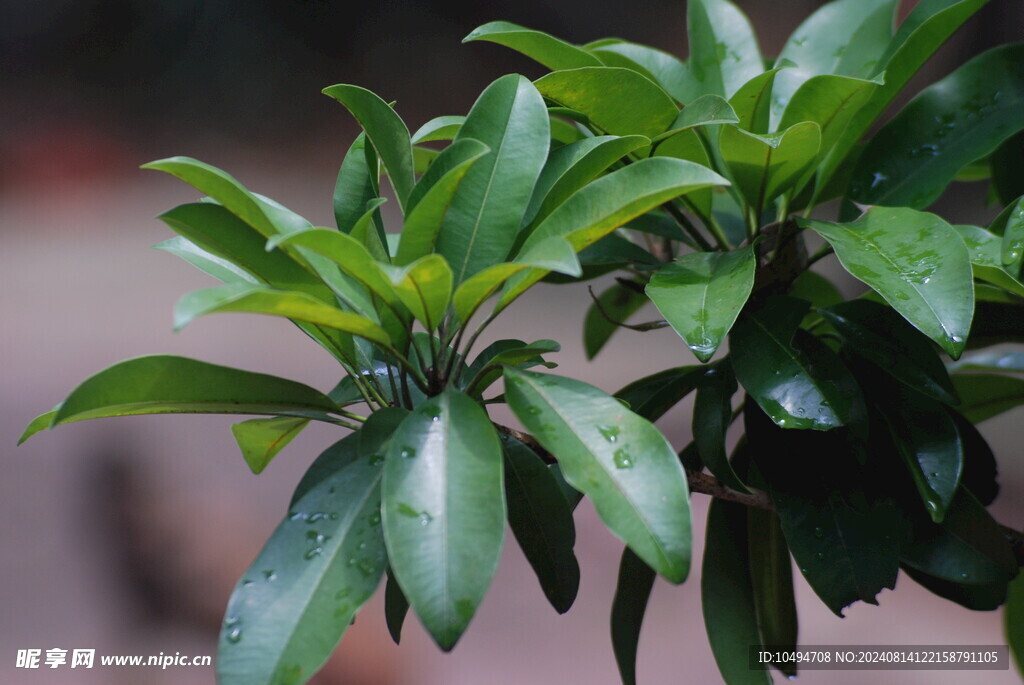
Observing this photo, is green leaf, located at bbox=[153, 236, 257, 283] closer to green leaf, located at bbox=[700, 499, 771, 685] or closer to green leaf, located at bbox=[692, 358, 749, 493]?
green leaf, located at bbox=[692, 358, 749, 493]

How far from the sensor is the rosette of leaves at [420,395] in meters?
0.46

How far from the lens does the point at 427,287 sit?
53 centimetres

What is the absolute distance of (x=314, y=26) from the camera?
108 inches

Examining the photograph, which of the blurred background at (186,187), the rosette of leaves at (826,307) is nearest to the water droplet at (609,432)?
the rosette of leaves at (826,307)

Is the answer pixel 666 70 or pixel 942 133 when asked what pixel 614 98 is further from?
pixel 942 133

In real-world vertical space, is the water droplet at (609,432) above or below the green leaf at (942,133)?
below

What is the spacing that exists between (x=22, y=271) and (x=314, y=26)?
4.51ft

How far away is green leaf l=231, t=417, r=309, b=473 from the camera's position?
27.1 inches

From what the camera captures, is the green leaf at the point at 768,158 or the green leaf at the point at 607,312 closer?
the green leaf at the point at 768,158

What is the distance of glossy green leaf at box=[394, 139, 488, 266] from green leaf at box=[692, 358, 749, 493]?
13.1 inches

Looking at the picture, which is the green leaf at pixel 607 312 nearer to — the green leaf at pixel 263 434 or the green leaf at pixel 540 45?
the green leaf at pixel 540 45

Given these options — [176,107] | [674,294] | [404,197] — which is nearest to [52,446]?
[176,107]

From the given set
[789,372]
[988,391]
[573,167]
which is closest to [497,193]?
[573,167]

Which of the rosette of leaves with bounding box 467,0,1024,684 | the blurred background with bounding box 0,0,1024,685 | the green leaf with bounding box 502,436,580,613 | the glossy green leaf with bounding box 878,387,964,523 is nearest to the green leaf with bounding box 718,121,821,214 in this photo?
the rosette of leaves with bounding box 467,0,1024,684
